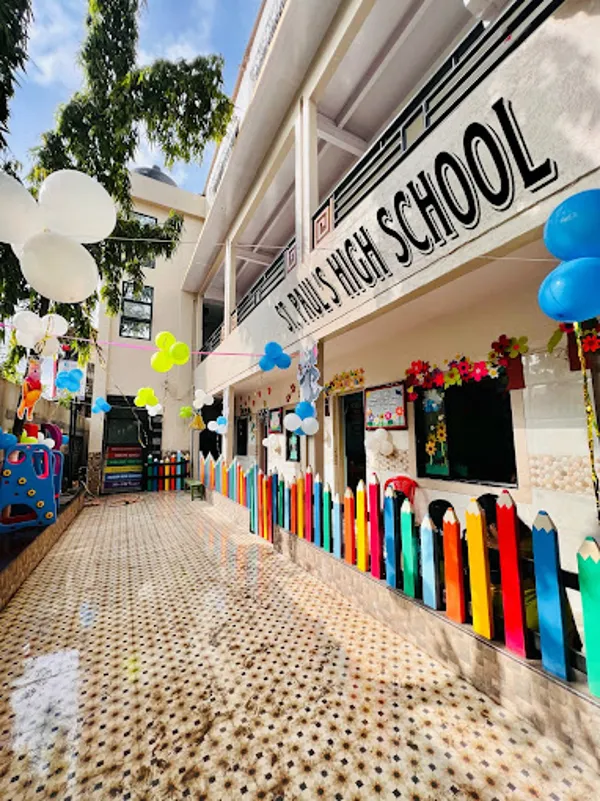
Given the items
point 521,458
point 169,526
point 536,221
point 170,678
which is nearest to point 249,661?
point 170,678

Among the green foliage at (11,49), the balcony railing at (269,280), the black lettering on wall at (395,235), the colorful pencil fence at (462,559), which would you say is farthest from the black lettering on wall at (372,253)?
the green foliage at (11,49)

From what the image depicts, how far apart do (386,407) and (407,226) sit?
8.70 feet

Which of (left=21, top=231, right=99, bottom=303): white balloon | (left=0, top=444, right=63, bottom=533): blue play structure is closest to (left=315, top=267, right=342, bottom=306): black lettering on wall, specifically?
(left=21, top=231, right=99, bottom=303): white balloon

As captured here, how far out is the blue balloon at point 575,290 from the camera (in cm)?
136

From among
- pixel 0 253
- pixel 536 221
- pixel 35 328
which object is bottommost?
pixel 536 221

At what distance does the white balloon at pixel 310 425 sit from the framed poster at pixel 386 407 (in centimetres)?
132

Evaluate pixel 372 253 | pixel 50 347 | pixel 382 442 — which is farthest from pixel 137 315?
pixel 372 253

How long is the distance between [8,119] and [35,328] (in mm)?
2531

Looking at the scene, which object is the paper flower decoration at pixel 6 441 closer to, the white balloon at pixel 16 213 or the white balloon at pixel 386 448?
the white balloon at pixel 16 213

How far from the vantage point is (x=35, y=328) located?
4391mm

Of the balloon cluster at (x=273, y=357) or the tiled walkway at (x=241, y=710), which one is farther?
the balloon cluster at (x=273, y=357)

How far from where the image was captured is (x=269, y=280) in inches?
222

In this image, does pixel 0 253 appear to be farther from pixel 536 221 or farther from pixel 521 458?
pixel 521 458

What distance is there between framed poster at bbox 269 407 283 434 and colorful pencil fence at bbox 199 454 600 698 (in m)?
3.92
